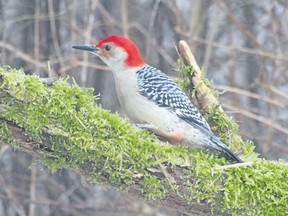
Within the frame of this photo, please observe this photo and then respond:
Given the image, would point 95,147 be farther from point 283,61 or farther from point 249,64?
point 249,64

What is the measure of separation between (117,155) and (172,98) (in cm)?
76

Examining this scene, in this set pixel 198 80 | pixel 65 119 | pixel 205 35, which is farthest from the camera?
pixel 205 35

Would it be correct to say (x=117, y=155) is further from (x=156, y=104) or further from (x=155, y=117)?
(x=156, y=104)

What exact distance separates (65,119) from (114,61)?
41.6 inches

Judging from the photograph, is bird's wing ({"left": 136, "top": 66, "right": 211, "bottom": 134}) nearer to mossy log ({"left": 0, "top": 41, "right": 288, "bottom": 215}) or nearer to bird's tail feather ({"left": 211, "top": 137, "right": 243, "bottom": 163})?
bird's tail feather ({"left": 211, "top": 137, "right": 243, "bottom": 163})

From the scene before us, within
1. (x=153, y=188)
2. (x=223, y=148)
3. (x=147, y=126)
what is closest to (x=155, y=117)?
(x=147, y=126)

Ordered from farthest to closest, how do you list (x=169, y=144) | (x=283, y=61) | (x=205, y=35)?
1. (x=205, y=35)
2. (x=283, y=61)
3. (x=169, y=144)

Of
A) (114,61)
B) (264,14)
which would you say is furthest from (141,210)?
(114,61)

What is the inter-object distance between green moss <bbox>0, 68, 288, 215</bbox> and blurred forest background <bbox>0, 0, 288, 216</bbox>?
3.19 m

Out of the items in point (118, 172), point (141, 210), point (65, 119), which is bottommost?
point (141, 210)

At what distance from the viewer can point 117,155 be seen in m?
3.45

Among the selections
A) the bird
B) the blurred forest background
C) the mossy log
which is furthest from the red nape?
the blurred forest background

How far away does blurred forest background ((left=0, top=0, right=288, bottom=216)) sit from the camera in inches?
277

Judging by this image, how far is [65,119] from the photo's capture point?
3.40 meters
